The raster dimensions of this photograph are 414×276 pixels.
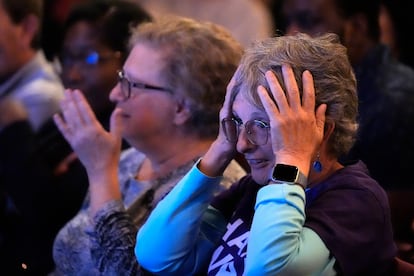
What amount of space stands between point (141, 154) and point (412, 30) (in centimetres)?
128

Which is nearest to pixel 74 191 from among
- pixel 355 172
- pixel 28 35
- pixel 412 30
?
pixel 28 35

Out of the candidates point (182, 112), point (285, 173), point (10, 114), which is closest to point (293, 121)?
point (285, 173)

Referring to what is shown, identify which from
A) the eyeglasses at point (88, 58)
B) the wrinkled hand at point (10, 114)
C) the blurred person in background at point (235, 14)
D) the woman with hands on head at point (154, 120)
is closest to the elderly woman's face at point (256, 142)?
the woman with hands on head at point (154, 120)

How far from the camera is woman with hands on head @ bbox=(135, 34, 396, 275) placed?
141 cm

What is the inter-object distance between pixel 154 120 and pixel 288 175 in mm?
663

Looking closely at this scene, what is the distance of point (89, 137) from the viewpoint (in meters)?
1.97

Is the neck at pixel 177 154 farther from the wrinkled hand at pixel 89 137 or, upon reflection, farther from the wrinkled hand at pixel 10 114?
the wrinkled hand at pixel 10 114

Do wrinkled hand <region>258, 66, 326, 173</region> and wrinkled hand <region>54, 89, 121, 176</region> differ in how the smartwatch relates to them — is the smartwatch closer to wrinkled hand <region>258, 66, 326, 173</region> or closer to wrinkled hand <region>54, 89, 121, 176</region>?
wrinkled hand <region>258, 66, 326, 173</region>

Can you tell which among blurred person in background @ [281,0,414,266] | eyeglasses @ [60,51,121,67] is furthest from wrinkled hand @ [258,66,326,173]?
eyeglasses @ [60,51,121,67]

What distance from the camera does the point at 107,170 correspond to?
194 cm

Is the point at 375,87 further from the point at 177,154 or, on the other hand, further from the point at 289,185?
the point at 289,185

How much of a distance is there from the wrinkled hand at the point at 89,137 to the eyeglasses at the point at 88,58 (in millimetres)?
450

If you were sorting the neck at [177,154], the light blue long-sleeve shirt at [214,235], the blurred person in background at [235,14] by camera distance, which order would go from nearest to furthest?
the light blue long-sleeve shirt at [214,235] < the neck at [177,154] < the blurred person in background at [235,14]

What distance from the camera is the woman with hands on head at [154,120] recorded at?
1.96 m
